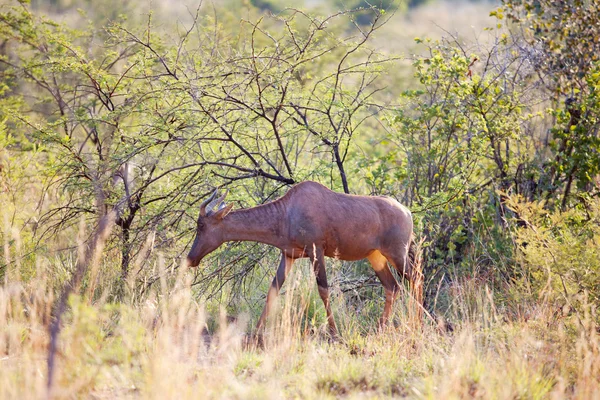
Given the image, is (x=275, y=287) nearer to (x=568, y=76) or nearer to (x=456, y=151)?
(x=456, y=151)

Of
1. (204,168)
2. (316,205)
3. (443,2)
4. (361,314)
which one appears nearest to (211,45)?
(204,168)

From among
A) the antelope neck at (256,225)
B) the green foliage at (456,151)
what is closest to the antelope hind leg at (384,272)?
the green foliage at (456,151)

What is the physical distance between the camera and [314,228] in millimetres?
→ 8703

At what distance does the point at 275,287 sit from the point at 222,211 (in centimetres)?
111

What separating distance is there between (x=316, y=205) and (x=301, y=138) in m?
3.94

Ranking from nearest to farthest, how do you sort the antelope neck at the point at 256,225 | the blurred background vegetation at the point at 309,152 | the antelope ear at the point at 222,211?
the antelope ear at the point at 222,211 < the antelope neck at the point at 256,225 < the blurred background vegetation at the point at 309,152

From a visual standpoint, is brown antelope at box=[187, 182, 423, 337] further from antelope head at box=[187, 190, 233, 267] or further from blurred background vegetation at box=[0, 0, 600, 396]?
blurred background vegetation at box=[0, 0, 600, 396]

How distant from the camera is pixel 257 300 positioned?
10297mm

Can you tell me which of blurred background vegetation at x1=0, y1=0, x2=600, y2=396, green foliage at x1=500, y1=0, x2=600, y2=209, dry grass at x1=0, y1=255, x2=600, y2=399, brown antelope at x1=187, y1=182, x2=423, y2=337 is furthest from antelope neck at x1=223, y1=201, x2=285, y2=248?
green foliage at x1=500, y1=0, x2=600, y2=209

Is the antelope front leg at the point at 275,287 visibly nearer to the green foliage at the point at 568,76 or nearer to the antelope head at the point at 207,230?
the antelope head at the point at 207,230

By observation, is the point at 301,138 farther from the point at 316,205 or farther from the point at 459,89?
the point at 316,205

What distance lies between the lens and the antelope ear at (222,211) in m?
8.62

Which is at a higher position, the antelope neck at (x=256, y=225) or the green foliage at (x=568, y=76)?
the green foliage at (x=568, y=76)

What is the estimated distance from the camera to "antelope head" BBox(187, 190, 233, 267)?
8672 millimetres
